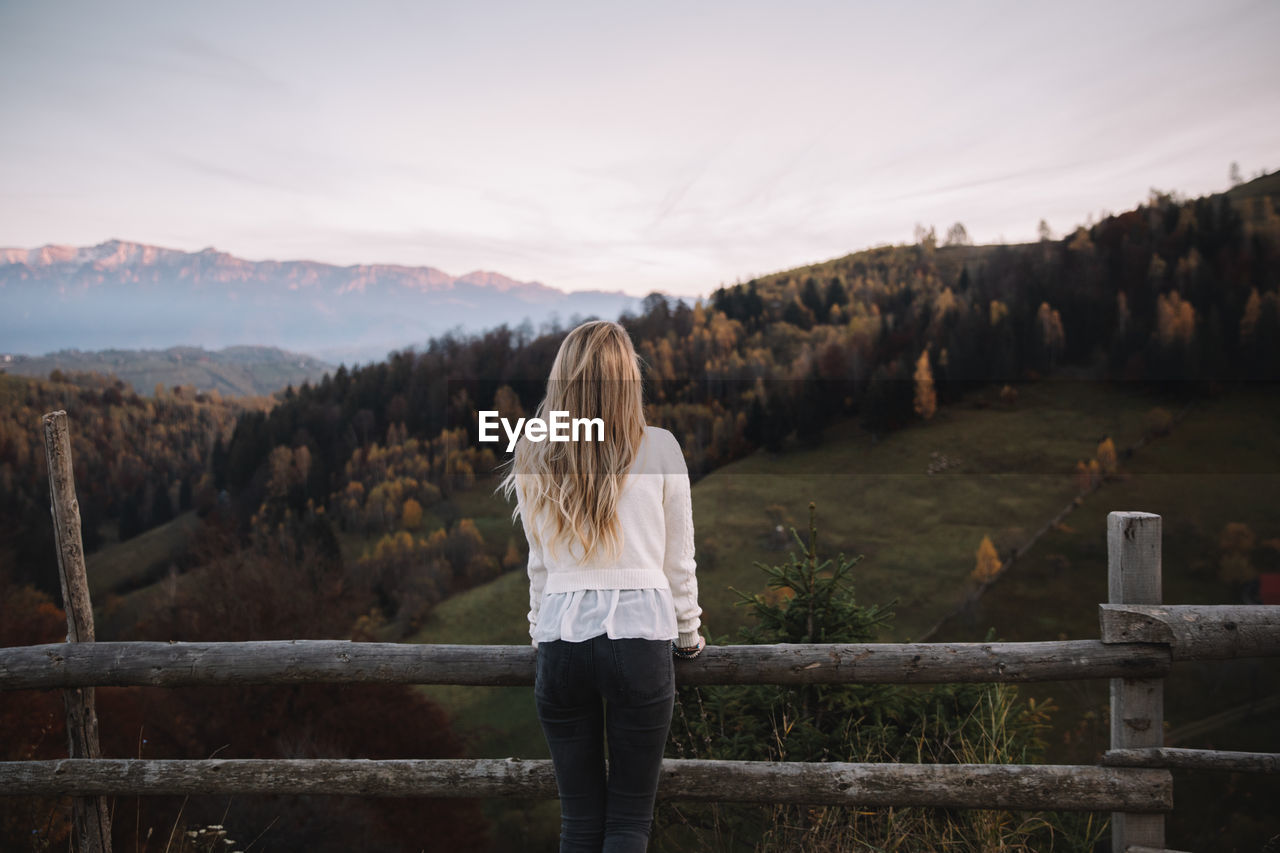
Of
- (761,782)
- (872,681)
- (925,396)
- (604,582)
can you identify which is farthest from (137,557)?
(604,582)

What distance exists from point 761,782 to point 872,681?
2.18ft

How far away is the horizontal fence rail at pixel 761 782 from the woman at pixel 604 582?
85cm

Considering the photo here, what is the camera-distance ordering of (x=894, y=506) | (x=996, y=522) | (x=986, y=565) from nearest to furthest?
(x=986, y=565) < (x=996, y=522) < (x=894, y=506)

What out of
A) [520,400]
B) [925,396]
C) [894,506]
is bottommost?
[894,506]

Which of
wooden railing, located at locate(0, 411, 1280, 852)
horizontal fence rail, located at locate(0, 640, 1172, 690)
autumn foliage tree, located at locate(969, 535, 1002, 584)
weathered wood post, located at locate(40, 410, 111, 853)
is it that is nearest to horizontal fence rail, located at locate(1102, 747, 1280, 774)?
wooden railing, located at locate(0, 411, 1280, 852)

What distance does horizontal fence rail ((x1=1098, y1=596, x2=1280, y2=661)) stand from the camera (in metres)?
2.91

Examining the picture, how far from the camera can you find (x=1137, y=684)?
307cm

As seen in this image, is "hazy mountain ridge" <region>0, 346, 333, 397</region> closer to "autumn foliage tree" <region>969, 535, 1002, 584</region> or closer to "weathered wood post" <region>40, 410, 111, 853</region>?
"autumn foliage tree" <region>969, 535, 1002, 584</region>

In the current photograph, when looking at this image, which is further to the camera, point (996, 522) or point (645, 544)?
point (996, 522)

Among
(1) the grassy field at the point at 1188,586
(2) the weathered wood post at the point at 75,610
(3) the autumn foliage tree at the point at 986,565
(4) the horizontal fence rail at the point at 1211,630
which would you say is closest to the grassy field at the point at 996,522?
(1) the grassy field at the point at 1188,586

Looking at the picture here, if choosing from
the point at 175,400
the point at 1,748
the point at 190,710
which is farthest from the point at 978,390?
the point at 175,400

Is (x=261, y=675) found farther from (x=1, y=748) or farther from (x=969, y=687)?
(x=1, y=748)

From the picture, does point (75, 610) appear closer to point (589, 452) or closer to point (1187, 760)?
point (589, 452)

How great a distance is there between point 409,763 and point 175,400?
10394 centimetres
